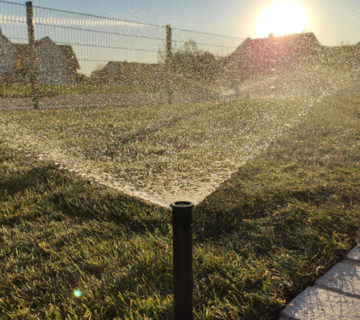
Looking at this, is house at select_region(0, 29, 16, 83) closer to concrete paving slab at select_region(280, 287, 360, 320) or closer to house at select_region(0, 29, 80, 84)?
house at select_region(0, 29, 80, 84)

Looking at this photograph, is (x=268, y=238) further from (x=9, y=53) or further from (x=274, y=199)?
(x=9, y=53)

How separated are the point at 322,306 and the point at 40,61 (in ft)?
23.0

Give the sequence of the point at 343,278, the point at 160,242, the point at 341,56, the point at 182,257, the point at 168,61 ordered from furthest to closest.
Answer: the point at 341,56 < the point at 168,61 < the point at 160,242 < the point at 343,278 < the point at 182,257

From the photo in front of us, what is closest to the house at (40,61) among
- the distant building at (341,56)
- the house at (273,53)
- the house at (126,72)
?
the house at (126,72)

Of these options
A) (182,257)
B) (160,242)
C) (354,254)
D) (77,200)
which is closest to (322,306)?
(354,254)

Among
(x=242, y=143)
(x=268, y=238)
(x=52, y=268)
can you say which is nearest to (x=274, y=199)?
(x=268, y=238)

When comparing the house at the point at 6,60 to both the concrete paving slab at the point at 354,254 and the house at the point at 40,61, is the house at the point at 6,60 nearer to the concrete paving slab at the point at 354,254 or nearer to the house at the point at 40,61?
the house at the point at 40,61

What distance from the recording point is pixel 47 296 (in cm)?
158

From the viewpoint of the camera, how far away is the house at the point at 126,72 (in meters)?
7.43

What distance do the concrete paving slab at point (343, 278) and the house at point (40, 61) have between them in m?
6.14

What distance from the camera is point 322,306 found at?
55.7 inches

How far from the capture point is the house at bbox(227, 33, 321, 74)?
11.9 m

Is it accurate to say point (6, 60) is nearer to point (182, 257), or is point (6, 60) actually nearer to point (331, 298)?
point (182, 257)

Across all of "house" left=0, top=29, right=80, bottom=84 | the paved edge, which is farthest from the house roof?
the paved edge
